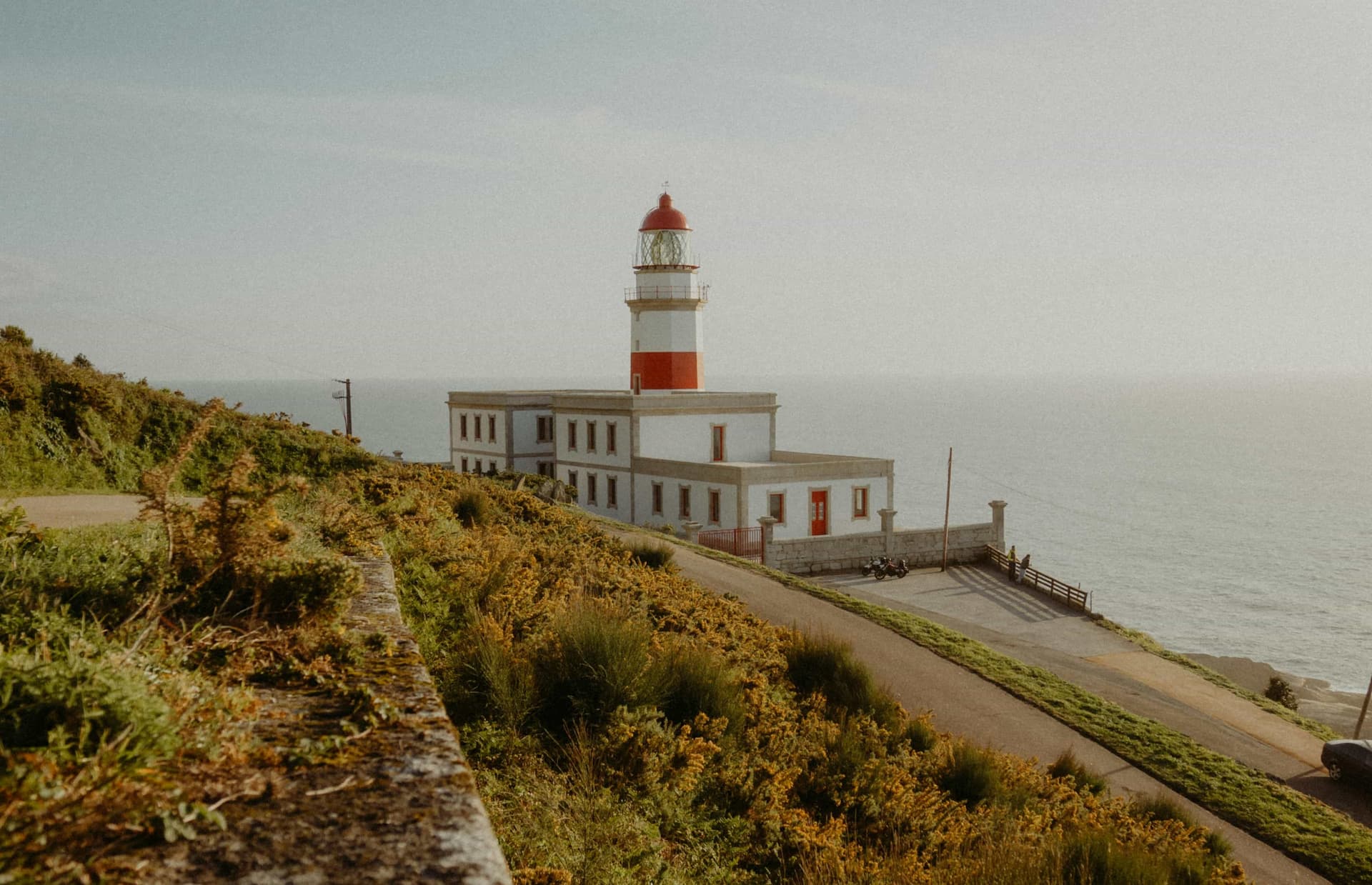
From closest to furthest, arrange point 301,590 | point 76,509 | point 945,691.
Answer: point 301,590 → point 76,509 → point 945,691

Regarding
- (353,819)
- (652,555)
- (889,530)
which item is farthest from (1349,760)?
(889,530)

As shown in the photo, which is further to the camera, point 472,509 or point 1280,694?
point 1280,694

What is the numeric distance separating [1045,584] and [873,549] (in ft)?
19.4

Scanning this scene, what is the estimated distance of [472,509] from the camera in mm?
13523

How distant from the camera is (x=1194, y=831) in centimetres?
905

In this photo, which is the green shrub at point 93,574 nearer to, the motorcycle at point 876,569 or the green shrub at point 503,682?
the green shrub at point 503,682

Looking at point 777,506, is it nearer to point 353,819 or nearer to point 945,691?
point 945,691

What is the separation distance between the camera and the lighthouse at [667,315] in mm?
40844

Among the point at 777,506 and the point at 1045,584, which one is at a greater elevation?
the point at 777,506

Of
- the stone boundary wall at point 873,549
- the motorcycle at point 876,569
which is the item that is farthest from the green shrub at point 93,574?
the motorcycle at point 876,569

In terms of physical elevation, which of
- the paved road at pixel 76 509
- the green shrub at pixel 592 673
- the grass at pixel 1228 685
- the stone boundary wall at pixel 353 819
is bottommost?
the grass at pixel 1228 685

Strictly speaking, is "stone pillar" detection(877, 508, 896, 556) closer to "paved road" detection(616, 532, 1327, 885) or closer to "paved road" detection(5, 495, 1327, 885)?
"paved road" detection(5, 495, 1327, 885)

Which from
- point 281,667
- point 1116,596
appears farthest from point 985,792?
point 1116,596

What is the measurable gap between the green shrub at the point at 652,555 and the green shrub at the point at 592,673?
8571 millimetres
